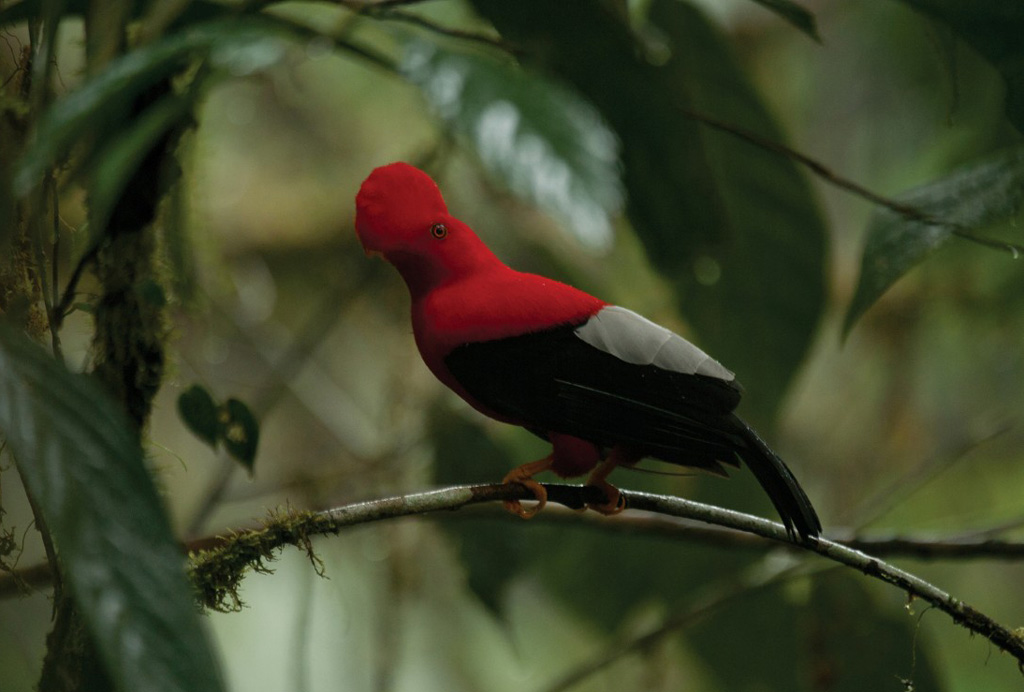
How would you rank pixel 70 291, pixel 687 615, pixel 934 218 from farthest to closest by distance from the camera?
pixel 687 615 < pixel 934 218 < pixel 70 291

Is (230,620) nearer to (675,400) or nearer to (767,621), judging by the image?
(767,621)

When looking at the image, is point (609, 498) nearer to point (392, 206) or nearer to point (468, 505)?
point (468, 505)

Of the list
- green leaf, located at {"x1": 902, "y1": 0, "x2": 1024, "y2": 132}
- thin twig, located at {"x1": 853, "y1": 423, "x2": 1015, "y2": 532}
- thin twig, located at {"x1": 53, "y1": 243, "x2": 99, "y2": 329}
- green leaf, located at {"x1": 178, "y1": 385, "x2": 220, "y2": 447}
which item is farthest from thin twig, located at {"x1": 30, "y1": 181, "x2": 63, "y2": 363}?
thin twig, located at {"x1": 853, "y1": 423, "x2": 1015, "y2": 532}

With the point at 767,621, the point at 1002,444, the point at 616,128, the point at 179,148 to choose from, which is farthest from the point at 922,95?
the point at 179,148

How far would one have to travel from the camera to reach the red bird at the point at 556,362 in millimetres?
607

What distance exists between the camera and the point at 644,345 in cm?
61

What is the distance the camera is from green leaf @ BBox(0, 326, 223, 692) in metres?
0.51

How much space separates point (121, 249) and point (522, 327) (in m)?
0.46

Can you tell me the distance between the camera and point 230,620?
226 centimetres

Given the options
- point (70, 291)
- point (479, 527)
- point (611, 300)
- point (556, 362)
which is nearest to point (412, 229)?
point (556, 362)

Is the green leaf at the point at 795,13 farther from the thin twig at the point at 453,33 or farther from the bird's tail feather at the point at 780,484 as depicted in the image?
the bird's tail feather at the point at 780,484

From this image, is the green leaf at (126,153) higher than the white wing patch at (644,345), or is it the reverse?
the green leaf at (126,153)

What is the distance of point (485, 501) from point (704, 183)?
18.3 inches

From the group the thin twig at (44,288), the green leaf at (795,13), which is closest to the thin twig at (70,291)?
the thin twig at (44,288)
